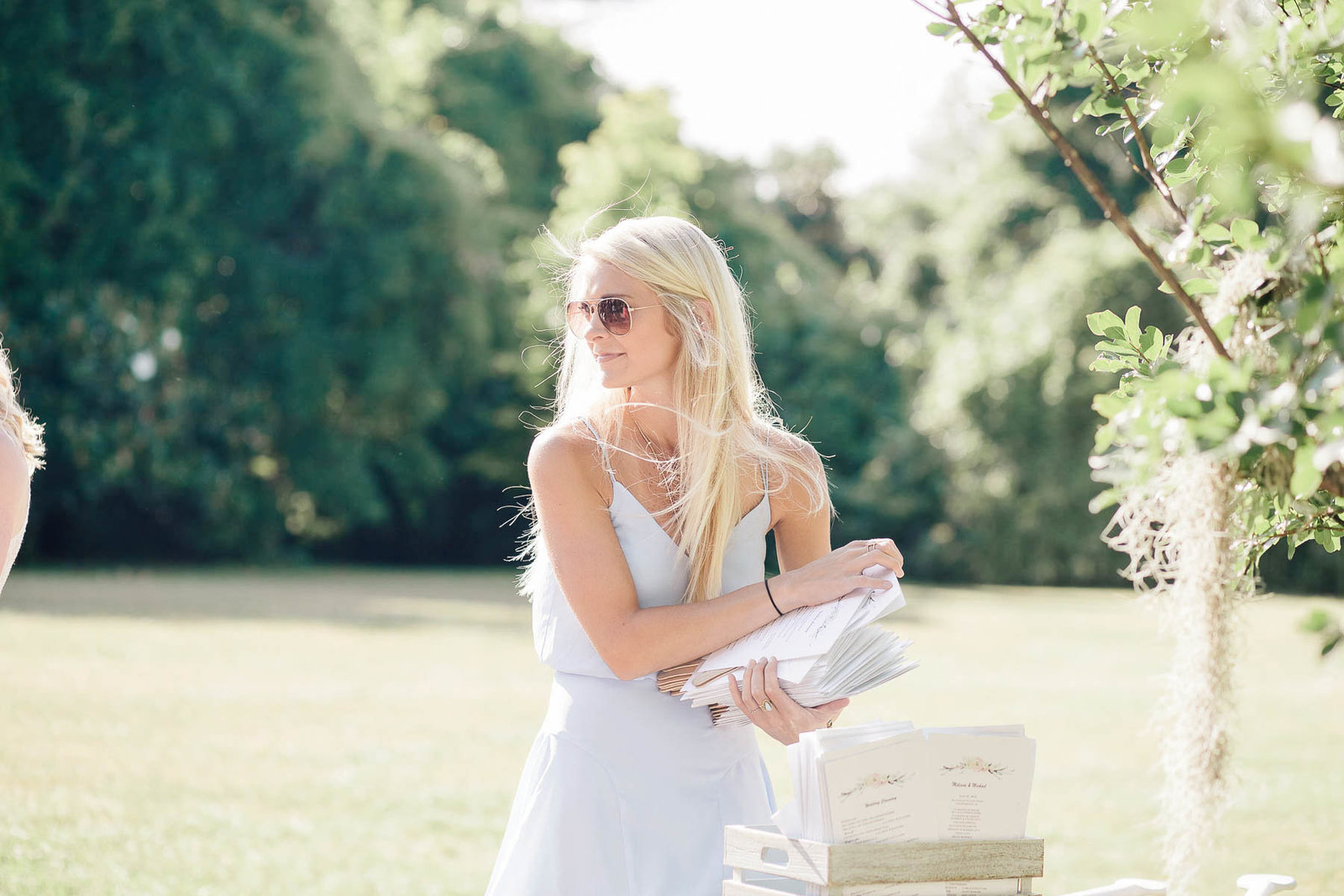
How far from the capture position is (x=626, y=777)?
2768 mm

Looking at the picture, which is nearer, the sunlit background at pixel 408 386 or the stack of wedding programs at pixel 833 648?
the stack of wedding programs at pixel 833 648

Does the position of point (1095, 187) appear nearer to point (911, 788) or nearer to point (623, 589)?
point (911, 788)

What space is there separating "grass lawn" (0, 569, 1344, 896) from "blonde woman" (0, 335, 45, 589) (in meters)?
2.84

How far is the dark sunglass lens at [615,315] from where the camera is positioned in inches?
109

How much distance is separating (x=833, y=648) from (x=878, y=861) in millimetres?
421

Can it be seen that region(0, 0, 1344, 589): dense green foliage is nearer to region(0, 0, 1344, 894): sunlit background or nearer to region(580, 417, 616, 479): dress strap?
region(0, 0, 1344, 894): sunlit background

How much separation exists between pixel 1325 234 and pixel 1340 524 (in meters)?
0.58

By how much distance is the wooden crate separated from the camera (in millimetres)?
1924

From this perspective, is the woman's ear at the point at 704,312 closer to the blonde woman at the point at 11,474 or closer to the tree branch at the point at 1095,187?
the tree branch at the point at 1095,187

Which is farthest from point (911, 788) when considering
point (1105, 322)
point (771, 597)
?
point (1105, 322)

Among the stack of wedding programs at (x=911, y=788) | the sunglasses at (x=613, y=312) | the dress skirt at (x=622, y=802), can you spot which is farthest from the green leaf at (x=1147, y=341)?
the dress skirt at (x=622, y=802)

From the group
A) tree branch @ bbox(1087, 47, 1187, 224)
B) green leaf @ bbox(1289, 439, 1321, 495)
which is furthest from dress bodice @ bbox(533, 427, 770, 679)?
green leaf @ bbox(1289, 439, 1321, 495)

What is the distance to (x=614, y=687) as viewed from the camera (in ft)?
9.13

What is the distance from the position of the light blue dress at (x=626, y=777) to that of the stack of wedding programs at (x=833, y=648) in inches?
14.7
